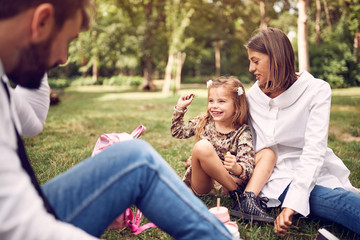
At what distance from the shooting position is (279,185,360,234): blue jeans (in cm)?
188

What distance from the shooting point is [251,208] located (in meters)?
2.08

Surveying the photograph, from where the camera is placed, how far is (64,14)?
3.20 feet

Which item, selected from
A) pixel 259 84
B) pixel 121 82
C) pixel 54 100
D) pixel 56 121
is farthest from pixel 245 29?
pixel 259 84

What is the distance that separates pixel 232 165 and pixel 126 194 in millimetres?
1179

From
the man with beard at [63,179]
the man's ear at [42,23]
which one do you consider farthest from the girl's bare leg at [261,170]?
the man's ear at [42,23]

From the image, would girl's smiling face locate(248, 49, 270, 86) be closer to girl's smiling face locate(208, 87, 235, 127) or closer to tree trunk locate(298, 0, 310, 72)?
girl's smiling face locate(208, 87, 235, 127)

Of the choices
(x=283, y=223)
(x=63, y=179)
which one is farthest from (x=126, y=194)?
(x=283, y=223)

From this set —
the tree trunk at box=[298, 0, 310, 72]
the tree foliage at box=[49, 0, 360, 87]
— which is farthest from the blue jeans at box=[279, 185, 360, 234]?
the tree foliage at box=[49, 0, 360, 87]

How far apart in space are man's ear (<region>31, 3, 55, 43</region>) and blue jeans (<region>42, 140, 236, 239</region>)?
0.48m

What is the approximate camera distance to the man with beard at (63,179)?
832 millimetres

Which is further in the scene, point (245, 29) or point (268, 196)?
point (245, 29)

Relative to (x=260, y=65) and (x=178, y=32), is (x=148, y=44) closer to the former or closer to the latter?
(x=178, y=32)

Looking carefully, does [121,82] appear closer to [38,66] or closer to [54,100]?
[54,100]

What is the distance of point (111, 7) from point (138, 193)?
14.8 metres
